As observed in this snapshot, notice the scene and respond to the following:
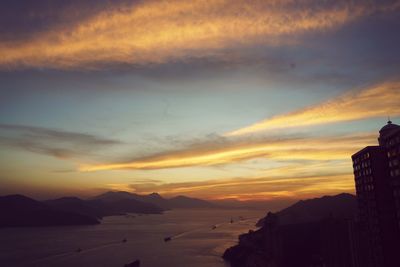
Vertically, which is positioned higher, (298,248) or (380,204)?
(380,204)

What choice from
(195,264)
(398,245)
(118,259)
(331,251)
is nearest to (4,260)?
(118,259)

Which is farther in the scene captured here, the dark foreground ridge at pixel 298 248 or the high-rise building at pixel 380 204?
the dark foreground ridge at pixel 298 248

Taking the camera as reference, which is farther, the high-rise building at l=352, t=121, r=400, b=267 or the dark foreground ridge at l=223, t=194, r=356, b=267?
the dark foreground ridge at l=223, t=194, r=356, b=267

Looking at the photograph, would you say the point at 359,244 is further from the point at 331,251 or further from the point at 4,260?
the point at 4,260

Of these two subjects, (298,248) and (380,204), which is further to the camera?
(298,248)

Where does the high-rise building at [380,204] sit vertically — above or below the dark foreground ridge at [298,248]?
above

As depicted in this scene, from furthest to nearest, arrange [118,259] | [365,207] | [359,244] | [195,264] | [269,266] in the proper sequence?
[118,259] → [195,264] → [269,266] → [359,244] → [365,207]

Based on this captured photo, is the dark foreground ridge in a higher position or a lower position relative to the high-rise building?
lower

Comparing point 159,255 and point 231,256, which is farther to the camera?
point 159,255
